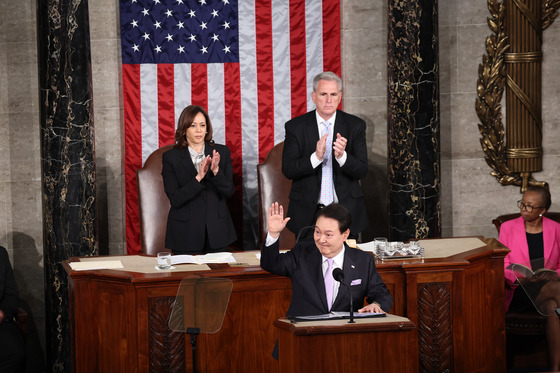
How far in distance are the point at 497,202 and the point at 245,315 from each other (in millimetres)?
3691

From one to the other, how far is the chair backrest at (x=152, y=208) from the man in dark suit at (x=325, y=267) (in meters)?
2.98

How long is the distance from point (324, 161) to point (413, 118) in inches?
61.5

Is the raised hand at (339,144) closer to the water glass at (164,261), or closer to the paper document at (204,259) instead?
the paper document at (204,259)

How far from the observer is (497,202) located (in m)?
8.14

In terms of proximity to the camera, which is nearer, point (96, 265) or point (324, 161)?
point (96, 265)

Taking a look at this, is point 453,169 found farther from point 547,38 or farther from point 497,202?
point 547,38

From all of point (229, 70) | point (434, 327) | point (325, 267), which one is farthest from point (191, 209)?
point (325, 267)

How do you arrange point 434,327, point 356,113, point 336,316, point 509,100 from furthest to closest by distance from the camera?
point 356,113
point 509,100
point 434,327
point 336,316

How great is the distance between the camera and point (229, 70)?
26.2ft

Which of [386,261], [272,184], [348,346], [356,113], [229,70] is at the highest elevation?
[229,70]

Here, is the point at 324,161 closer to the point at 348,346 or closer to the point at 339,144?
the point at 339,144

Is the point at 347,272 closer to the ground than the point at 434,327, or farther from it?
farther from it

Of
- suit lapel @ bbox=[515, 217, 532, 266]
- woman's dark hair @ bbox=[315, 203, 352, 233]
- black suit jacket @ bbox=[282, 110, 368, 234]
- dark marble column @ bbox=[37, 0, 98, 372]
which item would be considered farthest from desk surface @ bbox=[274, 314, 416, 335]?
dark marble column @ bbox=[37, 0, 98, 372]

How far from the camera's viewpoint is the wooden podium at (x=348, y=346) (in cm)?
377
